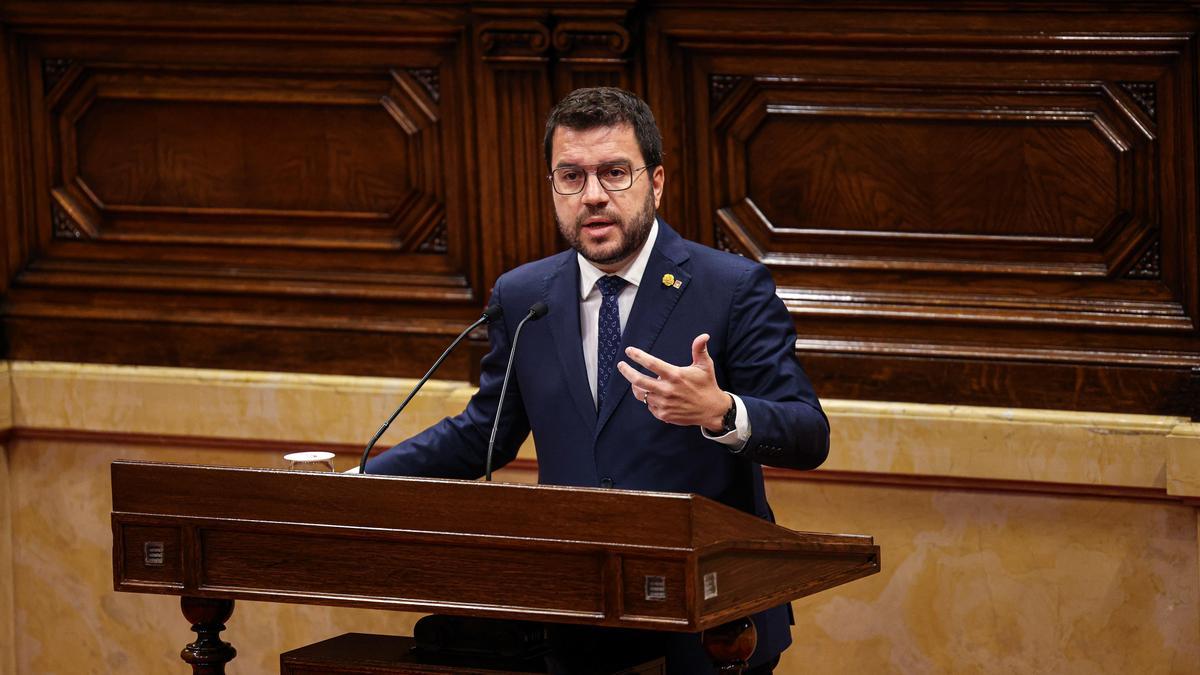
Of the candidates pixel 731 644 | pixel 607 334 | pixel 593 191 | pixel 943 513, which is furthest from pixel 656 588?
pixel 943 513

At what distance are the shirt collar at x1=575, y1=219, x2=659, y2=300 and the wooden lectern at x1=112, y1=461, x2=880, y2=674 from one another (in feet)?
2.00

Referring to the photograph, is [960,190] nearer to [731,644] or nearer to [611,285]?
[611,285]

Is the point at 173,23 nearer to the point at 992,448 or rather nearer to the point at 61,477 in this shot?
the point at 61,477

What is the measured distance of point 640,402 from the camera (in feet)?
10.5

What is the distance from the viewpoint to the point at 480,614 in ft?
→ 9.19

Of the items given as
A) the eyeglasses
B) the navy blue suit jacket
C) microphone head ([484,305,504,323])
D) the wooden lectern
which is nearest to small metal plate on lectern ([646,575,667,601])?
the wooden lectern

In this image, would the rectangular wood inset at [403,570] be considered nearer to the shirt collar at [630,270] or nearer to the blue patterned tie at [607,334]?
the blue patterned tie at [607,334]

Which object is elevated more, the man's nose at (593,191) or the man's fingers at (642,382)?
the man's nose at (593,191)

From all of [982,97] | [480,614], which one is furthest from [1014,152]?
[480,614]

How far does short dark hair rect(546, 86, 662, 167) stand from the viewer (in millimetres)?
3223

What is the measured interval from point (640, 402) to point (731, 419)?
33 centimetres

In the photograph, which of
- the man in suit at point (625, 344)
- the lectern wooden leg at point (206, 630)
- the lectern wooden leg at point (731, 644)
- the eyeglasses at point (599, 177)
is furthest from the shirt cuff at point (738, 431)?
the lectern wooden leg at point (206, 630)

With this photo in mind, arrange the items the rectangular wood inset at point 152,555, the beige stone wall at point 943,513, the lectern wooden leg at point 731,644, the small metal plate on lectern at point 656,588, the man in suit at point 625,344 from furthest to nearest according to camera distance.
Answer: the beige stone wall at point 943,513
the man in suit at point 625,344
the rectangular wood inset at point 152,555
the lectern wooden leg at point 731,644
the small metal plate on lectern at point 656,588

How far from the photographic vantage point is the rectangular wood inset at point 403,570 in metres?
2.76
